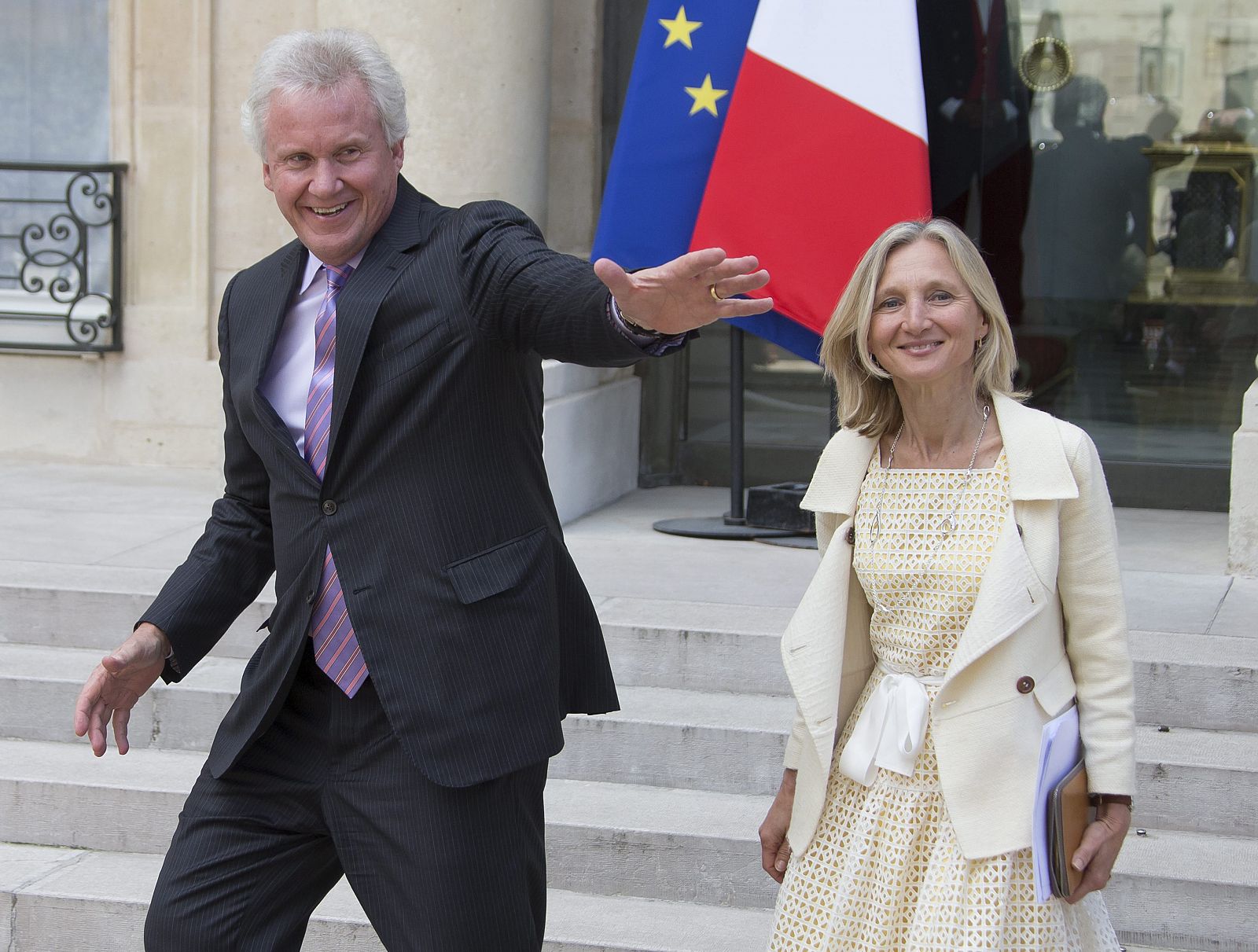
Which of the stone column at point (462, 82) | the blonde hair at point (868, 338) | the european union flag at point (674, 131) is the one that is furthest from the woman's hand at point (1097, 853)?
the stone column at point (462, 82)

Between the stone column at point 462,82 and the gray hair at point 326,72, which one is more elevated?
the stone column at point 462,82

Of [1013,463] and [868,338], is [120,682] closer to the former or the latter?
[868,338]

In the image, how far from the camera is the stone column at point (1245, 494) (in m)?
5.46

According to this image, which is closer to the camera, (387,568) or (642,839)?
(387,568)

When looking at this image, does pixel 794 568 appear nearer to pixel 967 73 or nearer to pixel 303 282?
pixel 967 73

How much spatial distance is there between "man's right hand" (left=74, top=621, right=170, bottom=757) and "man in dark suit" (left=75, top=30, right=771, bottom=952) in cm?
21

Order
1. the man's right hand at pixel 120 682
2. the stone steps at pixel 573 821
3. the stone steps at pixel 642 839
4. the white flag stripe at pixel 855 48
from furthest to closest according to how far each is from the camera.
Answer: the white flag stripe at pixel 855 48
the stone steps at pixel 573 821
the stone steps at pixel 642 839
the man's right hand at pixel 120 682

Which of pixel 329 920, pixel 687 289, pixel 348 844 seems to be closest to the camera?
pixel 687 289

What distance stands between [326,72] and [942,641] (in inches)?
50.8

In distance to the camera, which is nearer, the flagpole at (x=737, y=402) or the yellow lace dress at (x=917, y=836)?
the yellow lace dress at (x=917, y=836)

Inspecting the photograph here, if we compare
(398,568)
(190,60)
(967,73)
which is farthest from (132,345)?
(398,568)

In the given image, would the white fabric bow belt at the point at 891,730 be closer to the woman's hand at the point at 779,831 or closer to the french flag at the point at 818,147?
the woman's hand at the point at 779,831

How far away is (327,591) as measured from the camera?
7.99 ft

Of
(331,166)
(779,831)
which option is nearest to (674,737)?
(779,831)
